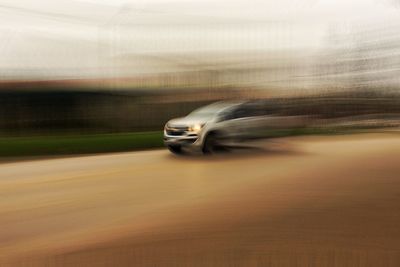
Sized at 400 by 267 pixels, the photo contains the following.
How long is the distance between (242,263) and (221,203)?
253 centimetres

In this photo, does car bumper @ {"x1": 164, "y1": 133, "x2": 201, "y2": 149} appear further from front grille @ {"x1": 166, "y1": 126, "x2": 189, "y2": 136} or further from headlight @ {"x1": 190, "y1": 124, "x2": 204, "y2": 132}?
headlight @ {"x1": 190, "y1": 124, "x2": 204, "y2": 132}

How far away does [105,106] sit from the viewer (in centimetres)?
1841

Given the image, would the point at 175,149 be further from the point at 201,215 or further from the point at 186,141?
the point at 201,215

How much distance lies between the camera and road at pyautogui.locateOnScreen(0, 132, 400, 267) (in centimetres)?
432

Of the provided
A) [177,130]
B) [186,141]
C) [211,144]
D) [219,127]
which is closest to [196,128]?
[186,141]

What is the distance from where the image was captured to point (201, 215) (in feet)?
19.4

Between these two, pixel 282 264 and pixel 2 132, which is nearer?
pixel 282 264

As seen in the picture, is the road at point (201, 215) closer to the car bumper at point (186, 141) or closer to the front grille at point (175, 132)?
the car bumper at point (186, 141)

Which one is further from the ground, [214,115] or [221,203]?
[214,115]

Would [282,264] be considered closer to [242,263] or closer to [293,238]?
[242,263]

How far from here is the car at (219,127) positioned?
42.0ft

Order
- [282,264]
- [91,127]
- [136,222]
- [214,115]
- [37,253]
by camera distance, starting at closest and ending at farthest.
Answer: [282,264], [37,253], [136,222], [214,115], [91,127]

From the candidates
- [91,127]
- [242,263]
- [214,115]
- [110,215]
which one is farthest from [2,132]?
[242,263]

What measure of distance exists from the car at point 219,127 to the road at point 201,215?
2042 mm
